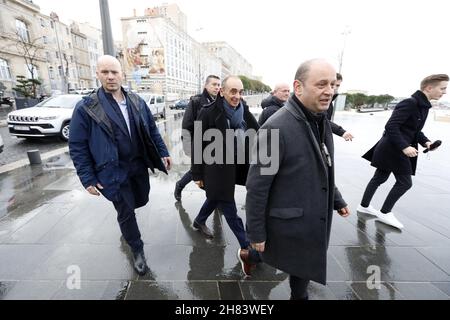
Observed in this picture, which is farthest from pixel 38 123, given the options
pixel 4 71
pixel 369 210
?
pixel 4 71

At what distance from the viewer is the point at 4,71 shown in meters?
34.4

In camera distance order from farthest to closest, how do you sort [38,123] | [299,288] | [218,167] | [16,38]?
[16,38], [38,123], [218,167], [299,288]

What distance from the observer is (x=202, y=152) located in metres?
2.71

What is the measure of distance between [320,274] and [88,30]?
293 ft

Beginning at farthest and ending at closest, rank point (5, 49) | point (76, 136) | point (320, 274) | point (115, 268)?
point (5, 49), point (115, 268), point (76, 136), point (320, 274)

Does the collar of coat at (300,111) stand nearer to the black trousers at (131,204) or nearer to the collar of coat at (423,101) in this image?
the black trousers at (131,204)

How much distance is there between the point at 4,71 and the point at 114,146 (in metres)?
44.9

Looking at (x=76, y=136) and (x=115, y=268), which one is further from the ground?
(x=76, y=136)

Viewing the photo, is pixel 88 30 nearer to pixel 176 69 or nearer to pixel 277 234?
pixel 176 69

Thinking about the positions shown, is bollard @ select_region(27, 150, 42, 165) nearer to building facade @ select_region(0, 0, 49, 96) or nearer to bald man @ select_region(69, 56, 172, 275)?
bald man @ select_region(69, 56, 172, 275)

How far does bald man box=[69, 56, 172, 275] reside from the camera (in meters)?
2.24

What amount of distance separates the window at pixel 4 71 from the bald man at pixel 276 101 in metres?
43.6

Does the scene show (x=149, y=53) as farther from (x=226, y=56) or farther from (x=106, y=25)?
(x=106, y=25)
